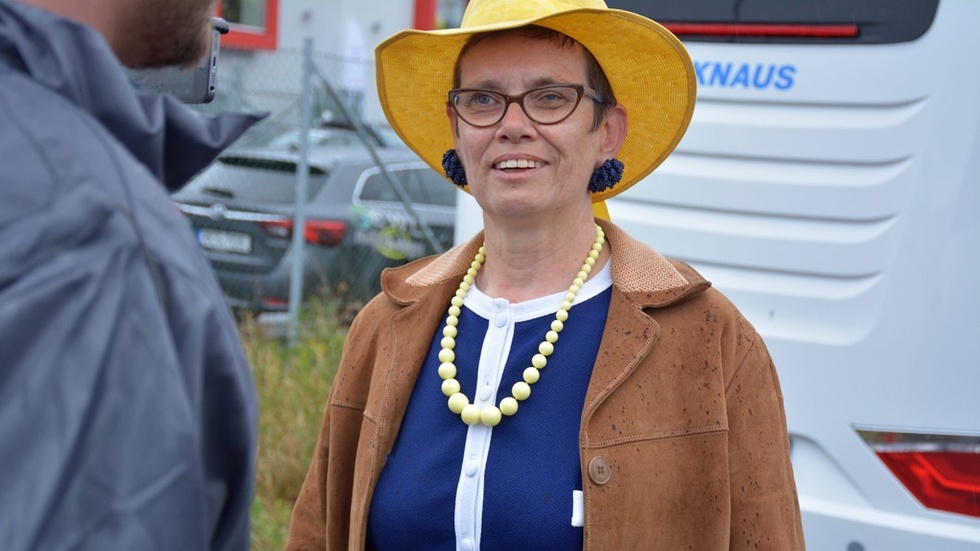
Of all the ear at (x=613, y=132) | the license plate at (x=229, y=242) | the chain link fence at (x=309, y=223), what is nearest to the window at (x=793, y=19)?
the ear at (x=613, y=132)

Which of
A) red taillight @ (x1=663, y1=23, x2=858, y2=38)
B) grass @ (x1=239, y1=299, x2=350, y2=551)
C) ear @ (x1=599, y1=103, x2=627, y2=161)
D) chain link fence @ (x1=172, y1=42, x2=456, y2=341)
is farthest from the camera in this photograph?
chain link fence @ (x1=172, y1=42, x2=456, y2=341)

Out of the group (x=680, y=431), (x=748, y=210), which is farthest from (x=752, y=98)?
(x=680, y=431)

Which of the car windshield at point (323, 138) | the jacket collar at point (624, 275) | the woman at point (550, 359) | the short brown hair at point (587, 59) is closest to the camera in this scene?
the woman at point (550, 359)

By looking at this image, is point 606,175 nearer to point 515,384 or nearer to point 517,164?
point 517,164

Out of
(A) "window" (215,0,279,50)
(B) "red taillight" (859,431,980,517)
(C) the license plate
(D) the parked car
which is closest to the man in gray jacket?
(B) "red taillight" (859,431,980,517)

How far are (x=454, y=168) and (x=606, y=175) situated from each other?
36cm

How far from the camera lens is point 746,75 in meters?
3.52

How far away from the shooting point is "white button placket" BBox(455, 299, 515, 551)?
2.19 metres

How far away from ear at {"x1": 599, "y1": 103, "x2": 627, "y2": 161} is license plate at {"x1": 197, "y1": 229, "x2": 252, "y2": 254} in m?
5.86

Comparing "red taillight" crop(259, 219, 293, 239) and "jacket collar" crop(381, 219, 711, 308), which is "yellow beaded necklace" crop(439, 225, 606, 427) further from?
"red taillight" crop(259, 219, 293, 239)

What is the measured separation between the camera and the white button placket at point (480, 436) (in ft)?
7.17

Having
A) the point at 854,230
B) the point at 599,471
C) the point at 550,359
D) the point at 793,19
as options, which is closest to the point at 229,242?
the point at 793,19

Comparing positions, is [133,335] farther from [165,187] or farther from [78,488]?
[165,187]

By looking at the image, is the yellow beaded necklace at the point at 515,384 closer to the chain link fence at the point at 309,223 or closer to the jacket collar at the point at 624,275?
the jacket collar at the point at 624,275
